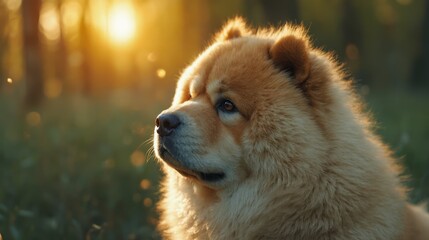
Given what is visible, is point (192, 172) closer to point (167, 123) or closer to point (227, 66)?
point (167, 123)

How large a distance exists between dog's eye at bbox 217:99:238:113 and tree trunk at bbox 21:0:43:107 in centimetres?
1073

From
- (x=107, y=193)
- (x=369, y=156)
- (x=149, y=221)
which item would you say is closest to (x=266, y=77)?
(x=369, y=156)

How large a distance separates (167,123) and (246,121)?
1.68 ft

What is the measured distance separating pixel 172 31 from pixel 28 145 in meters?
32.1

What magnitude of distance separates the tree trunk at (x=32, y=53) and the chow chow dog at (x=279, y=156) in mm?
10630

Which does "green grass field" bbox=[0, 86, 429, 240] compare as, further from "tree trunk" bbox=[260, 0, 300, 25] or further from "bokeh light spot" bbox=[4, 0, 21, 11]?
"bokeh light spot" bbox=[4, 0, 21, 11]

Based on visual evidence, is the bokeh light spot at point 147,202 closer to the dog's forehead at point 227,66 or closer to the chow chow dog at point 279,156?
the chow chow dog at point 279,156

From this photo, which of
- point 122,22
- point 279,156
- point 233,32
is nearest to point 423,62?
point 122,22

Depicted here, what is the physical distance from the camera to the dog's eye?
3.77m

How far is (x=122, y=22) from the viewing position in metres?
33.5

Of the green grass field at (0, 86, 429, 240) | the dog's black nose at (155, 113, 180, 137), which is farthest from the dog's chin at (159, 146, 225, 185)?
the green grass field at (0, 86, 429, 240)

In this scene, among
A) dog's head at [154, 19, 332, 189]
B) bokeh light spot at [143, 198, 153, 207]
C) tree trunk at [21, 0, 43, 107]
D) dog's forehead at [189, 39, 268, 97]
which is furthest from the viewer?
tree trunk at [21, 0, 43, 107]

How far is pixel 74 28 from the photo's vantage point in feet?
120

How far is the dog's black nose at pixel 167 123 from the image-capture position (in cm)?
368
